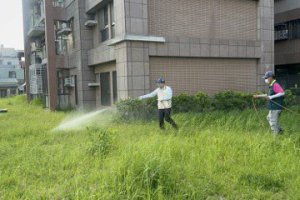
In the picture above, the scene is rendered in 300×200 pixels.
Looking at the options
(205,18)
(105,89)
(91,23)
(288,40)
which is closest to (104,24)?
(91,23)

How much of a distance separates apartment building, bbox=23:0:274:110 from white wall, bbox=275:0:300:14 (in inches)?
186

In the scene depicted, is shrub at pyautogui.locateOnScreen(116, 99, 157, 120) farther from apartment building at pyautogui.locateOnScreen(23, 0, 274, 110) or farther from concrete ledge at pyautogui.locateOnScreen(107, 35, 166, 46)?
concrete ledge at pyautogui.locateOnScreen(107, 35, 166, 46)

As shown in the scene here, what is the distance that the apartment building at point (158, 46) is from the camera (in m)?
11.8

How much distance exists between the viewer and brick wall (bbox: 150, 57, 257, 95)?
12539 mm

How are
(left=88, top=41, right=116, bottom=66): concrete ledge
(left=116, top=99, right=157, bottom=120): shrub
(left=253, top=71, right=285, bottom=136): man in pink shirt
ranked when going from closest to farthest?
1. (left=253, top=71, right=285, bottom=136): man in pink shirt
2. (left=116, top=99, right=157, bottom=120): shrub
3. (left=88, top=41, right=116, bottom=66): concrete ledge

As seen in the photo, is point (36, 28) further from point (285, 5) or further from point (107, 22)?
point (285, 5)

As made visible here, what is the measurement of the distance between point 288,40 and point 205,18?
819 centimetres

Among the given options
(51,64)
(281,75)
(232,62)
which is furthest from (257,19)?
(51,64)

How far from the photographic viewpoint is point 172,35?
12672mm

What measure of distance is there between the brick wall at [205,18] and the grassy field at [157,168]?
21.5 feet

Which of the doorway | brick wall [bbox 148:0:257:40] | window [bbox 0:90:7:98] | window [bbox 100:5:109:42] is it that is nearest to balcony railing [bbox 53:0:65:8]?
window [bbox 100:5:109:42]

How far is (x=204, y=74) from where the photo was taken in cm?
1343

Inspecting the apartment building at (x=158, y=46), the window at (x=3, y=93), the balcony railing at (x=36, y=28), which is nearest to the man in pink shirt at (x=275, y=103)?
the apartment building at (x=158, y=46)

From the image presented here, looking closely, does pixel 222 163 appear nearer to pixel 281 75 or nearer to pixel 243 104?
pixel 243 104
